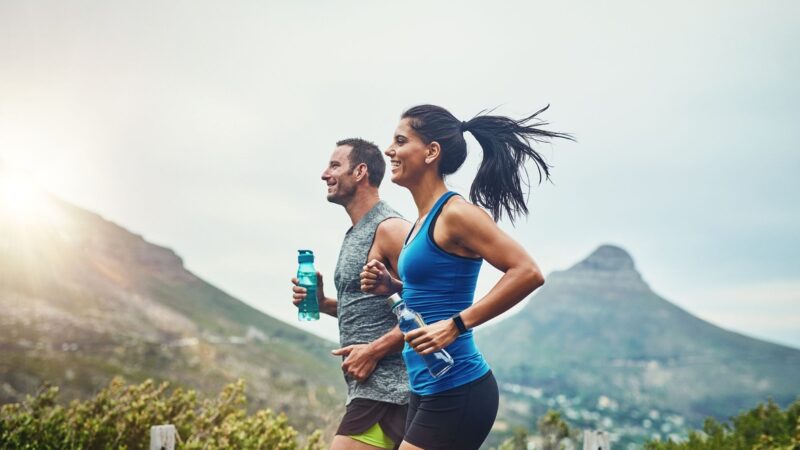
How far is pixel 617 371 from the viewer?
11644cm

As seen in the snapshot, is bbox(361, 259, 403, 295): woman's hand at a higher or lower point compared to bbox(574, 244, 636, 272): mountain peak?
lower

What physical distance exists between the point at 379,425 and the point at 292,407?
1268 inches

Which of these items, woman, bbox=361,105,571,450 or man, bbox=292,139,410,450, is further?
man, bbox=292,139,410,450

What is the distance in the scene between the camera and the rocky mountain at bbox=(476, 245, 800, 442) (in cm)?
10288

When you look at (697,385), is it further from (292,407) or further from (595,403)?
(292,407)

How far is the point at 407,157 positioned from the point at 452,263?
1.86ft

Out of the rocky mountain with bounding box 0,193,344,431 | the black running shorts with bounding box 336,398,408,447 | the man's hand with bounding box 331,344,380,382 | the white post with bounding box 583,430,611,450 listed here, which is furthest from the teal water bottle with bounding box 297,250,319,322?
the rocky mountain with bounding box 0,193,344,431

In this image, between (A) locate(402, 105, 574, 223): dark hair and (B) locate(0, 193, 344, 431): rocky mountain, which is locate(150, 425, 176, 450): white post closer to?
(A) locate(402, 105, 574, 223): dark hair

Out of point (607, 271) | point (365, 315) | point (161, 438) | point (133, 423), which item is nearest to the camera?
point (365, 315)

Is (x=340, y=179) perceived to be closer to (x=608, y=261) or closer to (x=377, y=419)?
(x=377, y=419)

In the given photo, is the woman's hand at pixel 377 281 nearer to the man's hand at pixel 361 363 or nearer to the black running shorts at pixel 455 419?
the man's hand at pixel 361 363

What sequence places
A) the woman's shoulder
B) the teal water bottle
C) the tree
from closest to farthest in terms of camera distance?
1. the woman's shoulder
2. the teal water bottle
3. the tree

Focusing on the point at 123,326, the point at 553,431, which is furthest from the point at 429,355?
the point at 123,326

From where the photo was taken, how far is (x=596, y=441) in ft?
19.2
